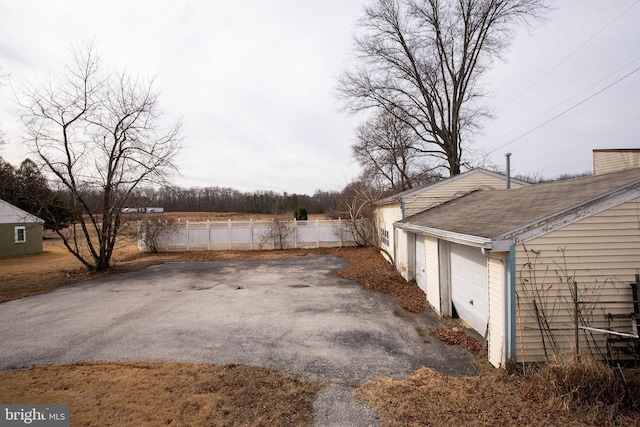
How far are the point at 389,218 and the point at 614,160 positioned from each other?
7772 millimetres

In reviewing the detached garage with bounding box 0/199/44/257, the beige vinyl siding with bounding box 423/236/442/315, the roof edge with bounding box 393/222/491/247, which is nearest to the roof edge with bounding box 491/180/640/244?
the roof edge with bounding box 393/222/491/247

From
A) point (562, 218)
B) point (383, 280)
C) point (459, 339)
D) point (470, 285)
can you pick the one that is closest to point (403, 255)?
point (383, 280)

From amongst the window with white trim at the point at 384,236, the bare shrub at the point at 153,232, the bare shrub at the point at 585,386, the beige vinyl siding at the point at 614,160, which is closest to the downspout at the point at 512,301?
the bare shrub at the point at 585,386

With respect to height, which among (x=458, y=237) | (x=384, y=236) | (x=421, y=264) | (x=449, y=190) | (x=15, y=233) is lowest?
(x=421, y=264)

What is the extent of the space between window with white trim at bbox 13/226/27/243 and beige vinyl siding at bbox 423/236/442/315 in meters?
25.3

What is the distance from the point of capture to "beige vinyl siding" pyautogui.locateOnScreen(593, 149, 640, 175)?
9.45m

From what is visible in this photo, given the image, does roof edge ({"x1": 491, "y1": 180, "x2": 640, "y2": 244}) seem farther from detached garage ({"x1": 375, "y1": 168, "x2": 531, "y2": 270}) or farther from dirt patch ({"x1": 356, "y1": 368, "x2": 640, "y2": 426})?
detached garage ({"x1": 375, "y1": 168, "x2": 531, "y2": 270})

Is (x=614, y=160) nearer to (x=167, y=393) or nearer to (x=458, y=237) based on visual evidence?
(x=458, y=237)

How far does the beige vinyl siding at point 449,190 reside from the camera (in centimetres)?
1075

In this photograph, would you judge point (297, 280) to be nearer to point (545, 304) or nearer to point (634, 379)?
point (545, 304)

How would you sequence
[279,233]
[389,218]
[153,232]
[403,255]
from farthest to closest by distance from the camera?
[279,233] < [153,232] < [389,218] < [403,255]

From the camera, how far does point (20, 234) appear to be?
64.8 feet

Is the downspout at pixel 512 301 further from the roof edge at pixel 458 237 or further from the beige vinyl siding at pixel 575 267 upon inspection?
the roof edge at pixel 458 237

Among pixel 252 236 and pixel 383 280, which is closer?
pixel 383 280
